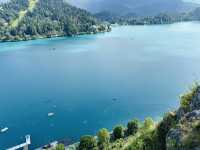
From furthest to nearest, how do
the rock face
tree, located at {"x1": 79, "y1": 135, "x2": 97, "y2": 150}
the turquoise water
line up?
1. the turquoise water
2. tree, located at {"x1": 79, "y1": 135, "x2": 97, "y2": 150}
3. the rock face

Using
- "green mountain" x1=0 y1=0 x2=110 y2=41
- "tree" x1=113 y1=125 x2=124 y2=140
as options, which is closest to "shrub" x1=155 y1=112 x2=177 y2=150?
"tree" x1=113 y1=125 x2=124 y2=140

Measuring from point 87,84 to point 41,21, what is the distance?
241 ft

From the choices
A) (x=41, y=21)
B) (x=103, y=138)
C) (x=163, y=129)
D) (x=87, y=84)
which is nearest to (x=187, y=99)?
(x=163, y=129)

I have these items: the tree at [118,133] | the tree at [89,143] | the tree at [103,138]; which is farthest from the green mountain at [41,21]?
the tree at [89,143]

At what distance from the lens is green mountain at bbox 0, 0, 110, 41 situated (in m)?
106

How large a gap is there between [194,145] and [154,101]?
33.3 m

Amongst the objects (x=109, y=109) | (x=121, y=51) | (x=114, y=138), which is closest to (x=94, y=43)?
(x=121, y=51)

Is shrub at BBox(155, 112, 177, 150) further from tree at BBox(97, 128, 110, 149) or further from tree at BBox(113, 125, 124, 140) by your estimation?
tree at BBox(113, 125, 124, 140)

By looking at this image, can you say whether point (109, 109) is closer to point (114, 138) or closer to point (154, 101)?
point (154, 101)

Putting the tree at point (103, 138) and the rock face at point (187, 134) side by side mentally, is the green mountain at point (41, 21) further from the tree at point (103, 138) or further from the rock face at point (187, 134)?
the rock face at point (187, 134)

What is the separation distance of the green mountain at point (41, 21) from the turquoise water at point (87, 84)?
19801 mm

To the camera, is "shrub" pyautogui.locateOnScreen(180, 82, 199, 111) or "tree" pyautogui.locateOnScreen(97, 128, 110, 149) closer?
"shrub" pyautogui.locateOnScreen(180, 82, 199, 111)

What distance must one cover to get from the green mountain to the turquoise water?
1980cm

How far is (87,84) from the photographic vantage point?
4959 centimetres
